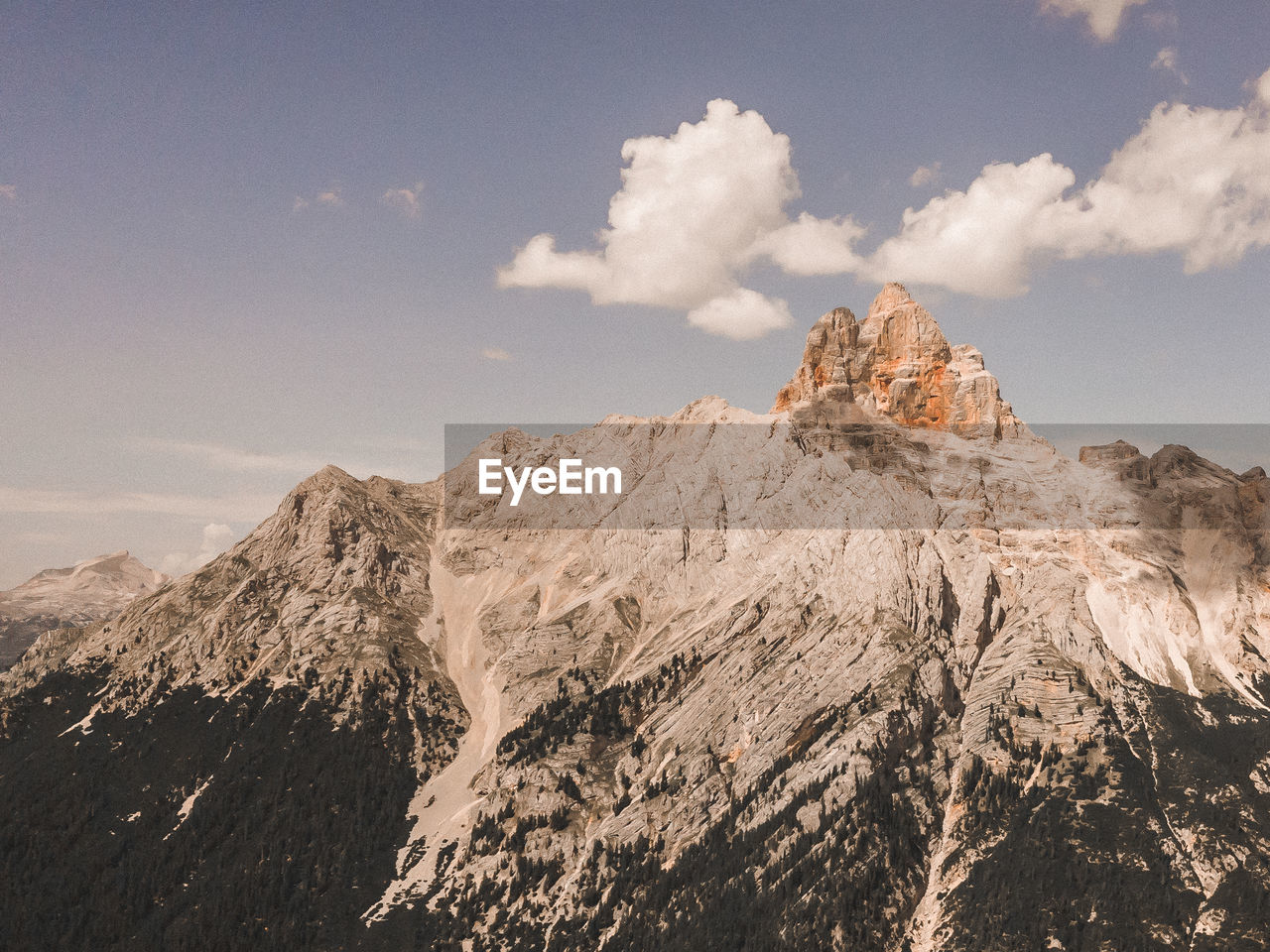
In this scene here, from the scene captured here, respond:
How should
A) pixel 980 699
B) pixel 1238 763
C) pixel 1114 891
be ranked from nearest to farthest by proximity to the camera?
1. pixel 1114 891
2. pixel 1238 763
3. pixel 980 699

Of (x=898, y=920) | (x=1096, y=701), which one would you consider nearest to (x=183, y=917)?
(x=898, y=920)

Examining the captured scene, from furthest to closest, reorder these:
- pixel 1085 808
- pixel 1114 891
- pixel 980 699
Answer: pixel 980 699 < pixel 1085 808 < pixel 1114 891

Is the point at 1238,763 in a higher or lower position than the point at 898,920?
higher

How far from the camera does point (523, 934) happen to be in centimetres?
17125

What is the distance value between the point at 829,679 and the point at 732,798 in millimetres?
35880

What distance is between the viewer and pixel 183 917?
186 metres

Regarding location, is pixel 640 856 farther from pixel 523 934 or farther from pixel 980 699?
pixel 980 699

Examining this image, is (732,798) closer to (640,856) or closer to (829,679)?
(640,856)

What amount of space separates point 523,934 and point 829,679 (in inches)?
3328

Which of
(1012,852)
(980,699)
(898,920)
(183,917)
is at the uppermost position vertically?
(980,699)

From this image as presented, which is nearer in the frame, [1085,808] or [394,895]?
[1085,808]

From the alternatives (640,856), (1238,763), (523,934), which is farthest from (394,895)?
(1238,763)

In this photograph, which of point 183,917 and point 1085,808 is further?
point 183,917

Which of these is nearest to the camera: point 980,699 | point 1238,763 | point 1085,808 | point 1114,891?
point 1114,891
